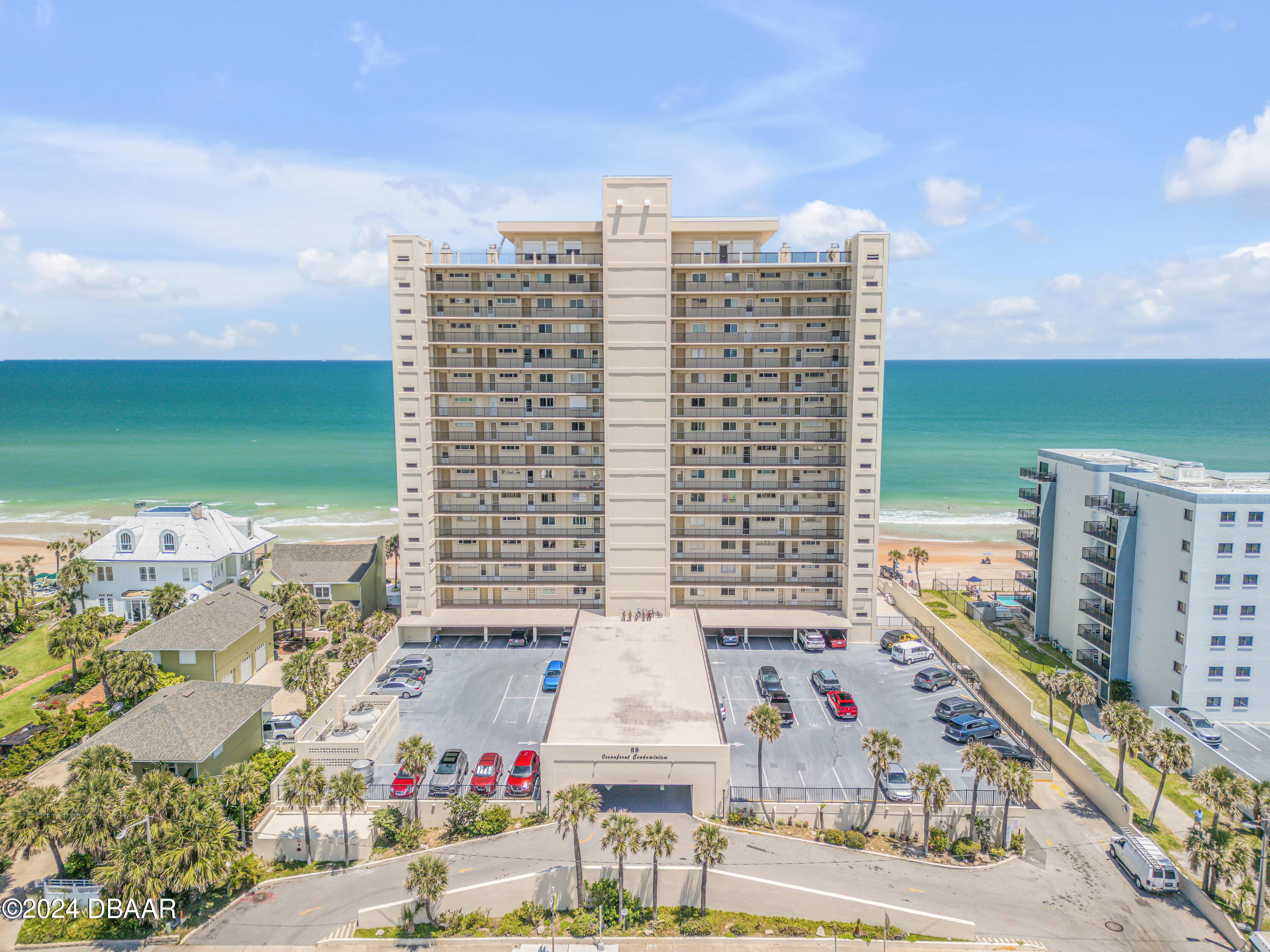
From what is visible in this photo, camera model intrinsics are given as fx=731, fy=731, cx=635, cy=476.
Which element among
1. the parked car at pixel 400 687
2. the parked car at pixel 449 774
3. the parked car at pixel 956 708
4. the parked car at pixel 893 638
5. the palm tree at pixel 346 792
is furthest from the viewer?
the parked car at pixel 893 638

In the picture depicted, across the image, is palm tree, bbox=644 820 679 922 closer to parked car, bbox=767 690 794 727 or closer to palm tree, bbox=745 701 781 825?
palm tree, bbox=745 701 781 825

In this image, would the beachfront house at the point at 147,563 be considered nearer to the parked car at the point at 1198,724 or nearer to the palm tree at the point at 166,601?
the palm tree at the point at 166,601

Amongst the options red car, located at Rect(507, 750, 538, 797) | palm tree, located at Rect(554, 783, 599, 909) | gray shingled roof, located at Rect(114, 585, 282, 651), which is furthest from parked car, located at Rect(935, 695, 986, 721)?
gray shingled roof, located at Rect(114, 585, 282, 651)

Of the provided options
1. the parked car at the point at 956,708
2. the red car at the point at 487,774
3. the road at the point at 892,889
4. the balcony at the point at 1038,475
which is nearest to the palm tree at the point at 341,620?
the red car at the point at 487,774

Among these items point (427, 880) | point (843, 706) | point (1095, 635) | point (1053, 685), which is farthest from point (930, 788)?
point (1095, 635)

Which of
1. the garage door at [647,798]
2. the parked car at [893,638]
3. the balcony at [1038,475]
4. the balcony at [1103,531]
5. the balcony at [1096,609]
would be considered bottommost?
the garage door at [647,798]

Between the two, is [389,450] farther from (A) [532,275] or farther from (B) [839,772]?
(B) [839,772]

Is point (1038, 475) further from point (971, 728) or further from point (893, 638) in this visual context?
point (971, 728)
